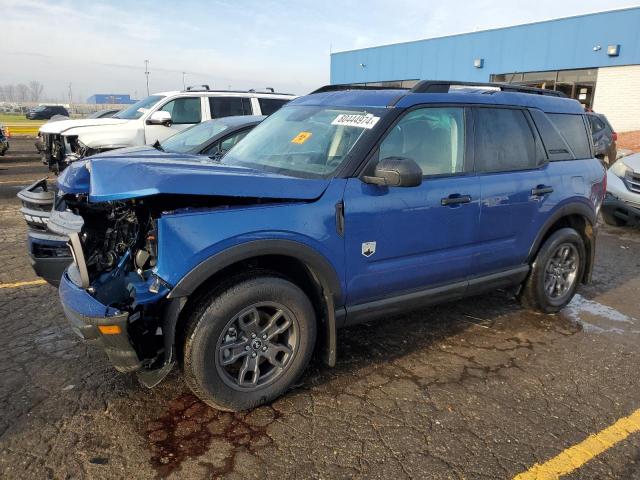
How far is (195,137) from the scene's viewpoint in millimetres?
6660

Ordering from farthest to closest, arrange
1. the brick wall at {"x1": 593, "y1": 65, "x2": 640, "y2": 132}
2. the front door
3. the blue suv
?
the brick wall at {"x1": 593, "y1": 65, "x2": 640, "y2": 132}
the front door
the blue suv

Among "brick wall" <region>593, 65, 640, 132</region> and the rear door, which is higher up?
"brick wall" <region>593, 65, 640, 132</region>

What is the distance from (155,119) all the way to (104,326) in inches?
285

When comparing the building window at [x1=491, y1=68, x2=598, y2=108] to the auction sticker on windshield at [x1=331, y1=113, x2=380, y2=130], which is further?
the building window at [x1=491, y1=68, x2=598, y2=108]

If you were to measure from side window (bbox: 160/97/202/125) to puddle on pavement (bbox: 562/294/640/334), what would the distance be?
25.4ft

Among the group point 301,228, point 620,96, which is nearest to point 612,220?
point 301,228

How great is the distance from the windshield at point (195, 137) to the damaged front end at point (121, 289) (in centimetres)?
331

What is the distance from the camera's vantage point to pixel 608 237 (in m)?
7.85

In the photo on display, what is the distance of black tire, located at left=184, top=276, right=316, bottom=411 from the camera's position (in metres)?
2.70

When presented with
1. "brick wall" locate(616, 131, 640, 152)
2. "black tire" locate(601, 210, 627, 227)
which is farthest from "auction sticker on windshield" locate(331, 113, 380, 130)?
"brick wall" locate(616, 131, 640, 152)

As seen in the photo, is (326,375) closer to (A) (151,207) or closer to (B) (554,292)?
(A) (151,207)

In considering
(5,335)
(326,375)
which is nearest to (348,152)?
(326,375)

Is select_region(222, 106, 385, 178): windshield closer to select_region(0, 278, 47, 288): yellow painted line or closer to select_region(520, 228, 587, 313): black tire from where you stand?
select_region(520, 228, 587, 313): black tire

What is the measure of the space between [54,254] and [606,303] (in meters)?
5.03
